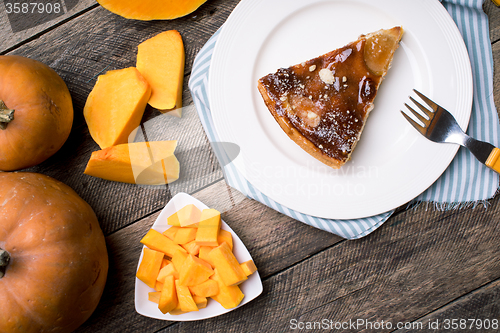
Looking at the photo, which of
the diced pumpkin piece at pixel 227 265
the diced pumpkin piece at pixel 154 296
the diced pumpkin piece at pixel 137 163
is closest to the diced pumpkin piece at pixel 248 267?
the diced pumpkin piece at pixel 227 265

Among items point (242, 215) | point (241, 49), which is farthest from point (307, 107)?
point (242, 215)

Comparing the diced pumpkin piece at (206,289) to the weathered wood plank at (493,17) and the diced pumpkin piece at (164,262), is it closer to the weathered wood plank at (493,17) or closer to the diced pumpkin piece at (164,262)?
the diced pumpkin piece at (164,262)

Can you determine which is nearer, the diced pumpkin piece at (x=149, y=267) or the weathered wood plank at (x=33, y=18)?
the diced pumpkin piece at (x=149, y=267)

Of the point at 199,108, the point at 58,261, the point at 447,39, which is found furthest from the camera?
the point at 199,108

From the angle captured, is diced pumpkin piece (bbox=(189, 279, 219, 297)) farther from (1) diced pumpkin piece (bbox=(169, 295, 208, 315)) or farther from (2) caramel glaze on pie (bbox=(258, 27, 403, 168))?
(2) caramel glaze on pie (bbox=(258, 27, 403, 168))

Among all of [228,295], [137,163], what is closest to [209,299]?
[228,295]

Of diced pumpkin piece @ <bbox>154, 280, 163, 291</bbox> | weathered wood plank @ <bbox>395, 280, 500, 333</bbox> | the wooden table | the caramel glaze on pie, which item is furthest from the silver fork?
diced pumpkin piece @ <bbox>154, 280, 163, 291</bbox>

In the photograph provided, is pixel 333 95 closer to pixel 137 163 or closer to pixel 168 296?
pixel 137 163

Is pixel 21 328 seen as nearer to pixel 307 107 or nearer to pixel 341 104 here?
pixel 307 107
